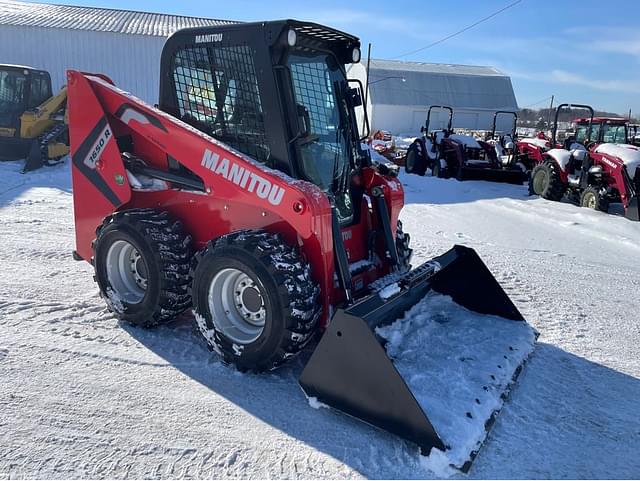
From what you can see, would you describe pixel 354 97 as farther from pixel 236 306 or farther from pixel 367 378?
pixel 367 378

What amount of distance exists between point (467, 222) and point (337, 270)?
615 centimetres

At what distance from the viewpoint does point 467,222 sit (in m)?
9.13

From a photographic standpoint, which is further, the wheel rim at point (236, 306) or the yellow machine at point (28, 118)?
the yellow machine at point (28, 118)

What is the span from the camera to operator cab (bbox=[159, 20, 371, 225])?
362 cm

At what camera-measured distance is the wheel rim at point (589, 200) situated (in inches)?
419

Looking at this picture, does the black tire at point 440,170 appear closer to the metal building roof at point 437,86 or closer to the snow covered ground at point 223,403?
the snow covered ground at point 223,403

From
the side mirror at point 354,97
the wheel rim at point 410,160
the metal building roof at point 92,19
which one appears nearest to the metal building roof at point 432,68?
the metal building roof at point 92,19

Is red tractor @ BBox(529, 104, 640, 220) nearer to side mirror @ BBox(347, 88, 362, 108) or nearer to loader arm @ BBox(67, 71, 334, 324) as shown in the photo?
side mirror @ BBox(347, 88, 362, 108)

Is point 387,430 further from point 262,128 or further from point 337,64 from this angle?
point 337,64

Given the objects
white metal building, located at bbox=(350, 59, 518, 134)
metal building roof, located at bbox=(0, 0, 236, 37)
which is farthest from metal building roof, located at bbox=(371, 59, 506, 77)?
metal building roof, located at bbox=(0, 0, 236, 37)

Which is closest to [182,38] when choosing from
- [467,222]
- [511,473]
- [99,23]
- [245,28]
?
[245,28]

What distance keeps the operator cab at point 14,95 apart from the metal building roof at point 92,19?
957cm

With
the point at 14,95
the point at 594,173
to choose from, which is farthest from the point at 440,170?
the point at 14,95

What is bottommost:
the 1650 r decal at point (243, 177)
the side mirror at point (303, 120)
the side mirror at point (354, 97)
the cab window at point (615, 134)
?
the 1650 r decal at point (243, 177)
